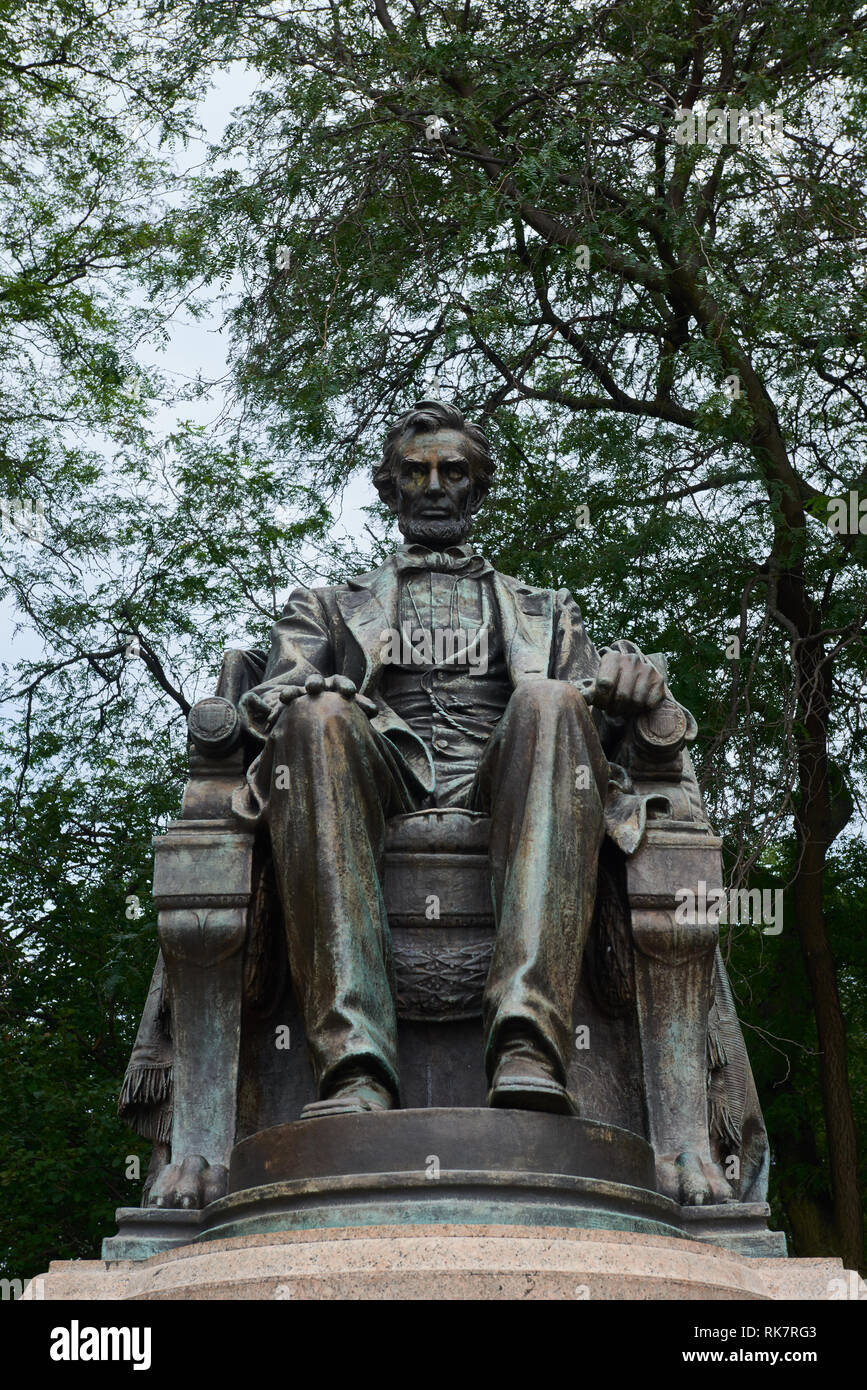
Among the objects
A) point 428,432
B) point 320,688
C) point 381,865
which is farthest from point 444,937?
point 428,432

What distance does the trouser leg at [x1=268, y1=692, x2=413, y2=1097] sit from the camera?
16.1 feet

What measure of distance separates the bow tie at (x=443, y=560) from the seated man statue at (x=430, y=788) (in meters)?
0.21

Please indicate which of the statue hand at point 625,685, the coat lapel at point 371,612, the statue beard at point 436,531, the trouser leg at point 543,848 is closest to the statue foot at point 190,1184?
the trouser leg at point 543,848

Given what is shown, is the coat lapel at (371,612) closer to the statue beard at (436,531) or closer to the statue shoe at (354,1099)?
the statue beard at (436,531)

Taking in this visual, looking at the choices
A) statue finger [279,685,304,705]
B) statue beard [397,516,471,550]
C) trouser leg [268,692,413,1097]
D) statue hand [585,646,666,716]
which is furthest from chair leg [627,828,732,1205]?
statue beard [397,516,471,550]

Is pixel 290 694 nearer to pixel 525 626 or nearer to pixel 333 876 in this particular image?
pixel 333 876

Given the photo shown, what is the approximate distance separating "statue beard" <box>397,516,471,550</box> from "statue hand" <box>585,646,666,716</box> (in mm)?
1177

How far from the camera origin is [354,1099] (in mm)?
4660

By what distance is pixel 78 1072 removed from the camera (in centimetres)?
1248

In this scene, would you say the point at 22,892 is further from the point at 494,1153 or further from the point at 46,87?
the point at 494,1153

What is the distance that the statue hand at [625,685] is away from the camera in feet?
18.6

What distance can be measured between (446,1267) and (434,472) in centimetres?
326

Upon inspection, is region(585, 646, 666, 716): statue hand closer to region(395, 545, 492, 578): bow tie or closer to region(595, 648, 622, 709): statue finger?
region(595, 648, 622, 709): statue finger

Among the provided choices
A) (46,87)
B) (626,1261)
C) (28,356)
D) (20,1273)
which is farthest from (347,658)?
(46,87)
